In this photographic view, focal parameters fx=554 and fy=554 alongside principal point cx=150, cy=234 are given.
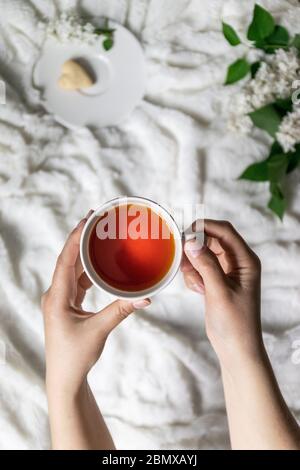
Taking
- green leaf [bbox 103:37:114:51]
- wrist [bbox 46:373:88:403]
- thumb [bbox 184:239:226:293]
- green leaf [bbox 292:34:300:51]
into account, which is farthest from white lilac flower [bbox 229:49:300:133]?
wrist [bbox 46:373:88:403]

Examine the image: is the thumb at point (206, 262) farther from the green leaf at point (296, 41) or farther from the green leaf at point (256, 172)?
the green leaf at point (296, 41)

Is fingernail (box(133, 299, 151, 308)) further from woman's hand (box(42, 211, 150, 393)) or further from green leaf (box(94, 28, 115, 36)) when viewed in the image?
green leaf (box(94, 28, 115, 36))

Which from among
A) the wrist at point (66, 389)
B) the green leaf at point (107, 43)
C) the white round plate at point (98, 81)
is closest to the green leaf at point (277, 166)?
the white round plate at point (98, 81)

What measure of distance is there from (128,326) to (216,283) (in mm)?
298

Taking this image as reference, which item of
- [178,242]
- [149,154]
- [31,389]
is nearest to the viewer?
[178,242]

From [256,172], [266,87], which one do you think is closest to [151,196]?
[256,172]

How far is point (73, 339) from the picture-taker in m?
0.80

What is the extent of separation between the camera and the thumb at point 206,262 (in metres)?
0.75

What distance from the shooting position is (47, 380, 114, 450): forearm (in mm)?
815

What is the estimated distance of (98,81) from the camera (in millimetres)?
1142

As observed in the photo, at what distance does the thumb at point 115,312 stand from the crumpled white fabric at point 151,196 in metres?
0.24

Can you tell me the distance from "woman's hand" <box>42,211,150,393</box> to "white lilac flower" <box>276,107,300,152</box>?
0.48 metres

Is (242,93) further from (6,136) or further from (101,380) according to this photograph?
A: (101,380)

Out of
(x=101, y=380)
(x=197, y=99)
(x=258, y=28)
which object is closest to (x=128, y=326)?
(x=101, y=380)
